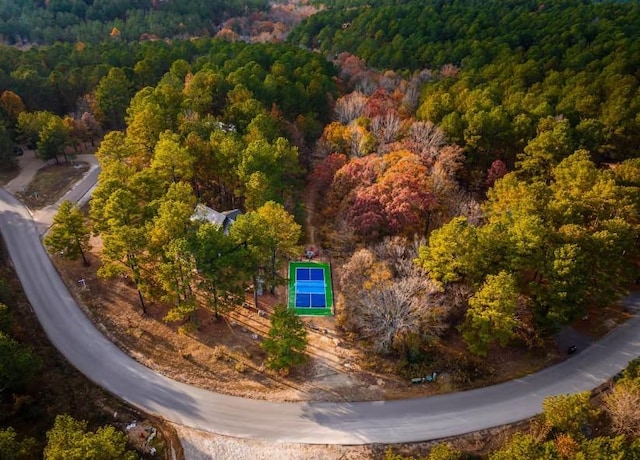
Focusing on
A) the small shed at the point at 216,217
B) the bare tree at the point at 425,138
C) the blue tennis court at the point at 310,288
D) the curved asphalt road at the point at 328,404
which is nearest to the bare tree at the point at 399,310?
the curved asphalt road at the point at 328,404

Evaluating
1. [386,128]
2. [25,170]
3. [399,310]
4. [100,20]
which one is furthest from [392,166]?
[100,20]

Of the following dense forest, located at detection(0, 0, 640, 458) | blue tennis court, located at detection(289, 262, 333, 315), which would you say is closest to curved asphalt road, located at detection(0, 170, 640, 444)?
dense forest, located at detection(0, 0, 640, 458)

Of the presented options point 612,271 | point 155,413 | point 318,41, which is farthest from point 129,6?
point 612,271

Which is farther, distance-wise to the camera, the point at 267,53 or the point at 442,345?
the point at 267,53

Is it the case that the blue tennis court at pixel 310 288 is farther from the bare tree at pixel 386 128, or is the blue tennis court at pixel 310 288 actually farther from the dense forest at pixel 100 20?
the dense forest at pixel 100 20

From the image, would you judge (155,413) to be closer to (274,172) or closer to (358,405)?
(358,405)

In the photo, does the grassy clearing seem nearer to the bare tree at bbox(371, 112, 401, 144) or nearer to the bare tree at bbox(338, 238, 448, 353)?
the bare tree at bbox(338, 238, 448, 353)
